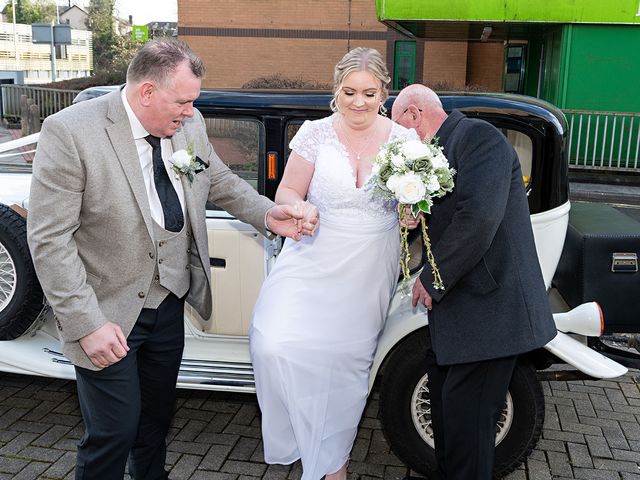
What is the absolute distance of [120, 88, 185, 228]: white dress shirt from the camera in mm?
2879

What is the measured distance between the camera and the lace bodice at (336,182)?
3.42 m

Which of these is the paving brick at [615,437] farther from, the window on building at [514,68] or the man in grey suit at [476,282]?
the window on building at [514,68]

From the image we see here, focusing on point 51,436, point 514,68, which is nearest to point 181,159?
point 51,436

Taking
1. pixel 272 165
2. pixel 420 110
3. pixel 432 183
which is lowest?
pixel 272 165

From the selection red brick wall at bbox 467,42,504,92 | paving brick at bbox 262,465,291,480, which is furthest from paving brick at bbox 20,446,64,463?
red brick wall at bbox 467,42,504,92

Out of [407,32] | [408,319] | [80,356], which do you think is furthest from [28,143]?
[407,32]

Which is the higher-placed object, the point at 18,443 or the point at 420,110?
the point at 420,110

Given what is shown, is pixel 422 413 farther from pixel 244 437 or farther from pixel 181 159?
pixel 181 159

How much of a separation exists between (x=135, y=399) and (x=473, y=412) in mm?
1405

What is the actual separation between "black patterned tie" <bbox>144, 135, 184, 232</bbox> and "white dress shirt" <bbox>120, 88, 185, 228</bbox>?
0.01 metres

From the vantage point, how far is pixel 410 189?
9.42ft

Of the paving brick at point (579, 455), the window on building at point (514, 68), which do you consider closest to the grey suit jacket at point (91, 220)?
the paving brick at point (579, 455)

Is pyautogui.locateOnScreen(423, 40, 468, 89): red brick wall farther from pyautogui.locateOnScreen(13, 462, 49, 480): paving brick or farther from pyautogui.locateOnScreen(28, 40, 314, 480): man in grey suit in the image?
pyautogui.locateOnScreen(28, 40, 314, 480): man in grey suit

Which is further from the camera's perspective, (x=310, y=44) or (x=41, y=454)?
(x=310, y=44)
